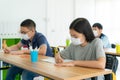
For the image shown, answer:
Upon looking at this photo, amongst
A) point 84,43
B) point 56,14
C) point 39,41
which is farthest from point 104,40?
point 56,14

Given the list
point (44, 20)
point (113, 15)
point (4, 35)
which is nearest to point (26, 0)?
point (44, 20)

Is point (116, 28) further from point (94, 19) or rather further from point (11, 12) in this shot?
point (11, 12)

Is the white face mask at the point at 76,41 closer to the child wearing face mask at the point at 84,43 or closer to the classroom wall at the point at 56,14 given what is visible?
the child wearing face mask at the point at 84,43

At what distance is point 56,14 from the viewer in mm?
5559

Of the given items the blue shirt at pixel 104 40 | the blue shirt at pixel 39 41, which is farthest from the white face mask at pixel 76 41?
the blue shirt at pixel 104 40

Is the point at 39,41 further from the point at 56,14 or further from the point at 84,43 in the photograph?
the point at 56,14

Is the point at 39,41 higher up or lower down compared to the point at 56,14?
lower down

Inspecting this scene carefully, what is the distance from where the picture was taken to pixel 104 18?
21.1 ft

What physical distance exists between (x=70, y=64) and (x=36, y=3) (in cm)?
364

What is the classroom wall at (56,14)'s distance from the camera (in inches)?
187

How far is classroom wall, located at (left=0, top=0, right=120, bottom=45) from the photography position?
4.74m

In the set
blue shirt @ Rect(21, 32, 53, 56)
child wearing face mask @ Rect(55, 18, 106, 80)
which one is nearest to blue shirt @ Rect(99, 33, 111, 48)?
blue shirt @ Rect(21, 32, 53, 56)

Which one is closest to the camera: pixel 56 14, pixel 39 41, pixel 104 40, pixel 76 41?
pixel 76 41

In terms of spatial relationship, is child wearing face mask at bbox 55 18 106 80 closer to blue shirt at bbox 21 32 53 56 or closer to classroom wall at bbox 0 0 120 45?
blue shirt at bbox 21 32 53 56
